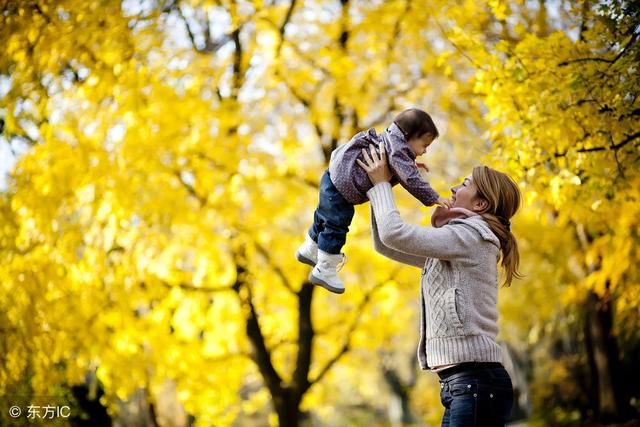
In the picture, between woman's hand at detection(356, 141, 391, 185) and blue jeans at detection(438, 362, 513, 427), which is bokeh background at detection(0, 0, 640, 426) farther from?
blue jeans at detection(438, 362, 513, 427)

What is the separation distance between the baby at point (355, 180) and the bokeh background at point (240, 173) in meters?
1.61

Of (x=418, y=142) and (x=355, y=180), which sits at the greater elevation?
(x=418, y=142)

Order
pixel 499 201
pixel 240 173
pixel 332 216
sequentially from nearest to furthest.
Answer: pixel 499 201 → pixel 332 216 → pixel 240 173

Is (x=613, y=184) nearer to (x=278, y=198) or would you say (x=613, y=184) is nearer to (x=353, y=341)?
(x=278, y=198)

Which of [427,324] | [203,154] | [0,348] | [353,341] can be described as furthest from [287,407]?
[427,324]

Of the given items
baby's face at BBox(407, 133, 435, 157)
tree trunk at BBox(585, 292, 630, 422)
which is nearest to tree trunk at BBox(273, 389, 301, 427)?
tree trunk at BBox(585, 292, 630, 422)

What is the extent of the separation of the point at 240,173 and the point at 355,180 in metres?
5.27

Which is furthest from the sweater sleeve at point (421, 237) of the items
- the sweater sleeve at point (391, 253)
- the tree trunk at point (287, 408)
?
the tree trunk at point (287, 408)

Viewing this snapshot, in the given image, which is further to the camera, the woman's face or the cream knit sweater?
the woman's face

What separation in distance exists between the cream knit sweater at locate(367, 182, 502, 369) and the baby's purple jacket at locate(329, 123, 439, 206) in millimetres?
118

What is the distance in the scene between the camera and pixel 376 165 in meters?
2.79

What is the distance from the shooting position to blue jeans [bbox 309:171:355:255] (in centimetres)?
298

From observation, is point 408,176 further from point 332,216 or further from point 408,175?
point 332,216

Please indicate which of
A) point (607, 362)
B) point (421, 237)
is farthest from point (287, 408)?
point (421, 237)
